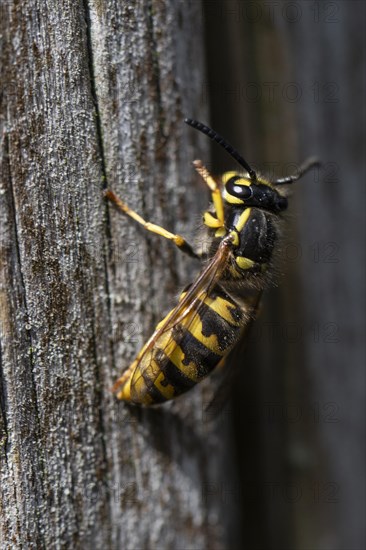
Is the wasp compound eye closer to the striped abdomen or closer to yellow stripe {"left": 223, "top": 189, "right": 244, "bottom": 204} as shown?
yellow stripe {"left": 223, "top": 189, "right": 244, "bottom": 204}

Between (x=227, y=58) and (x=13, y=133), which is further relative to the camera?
(x=227, y=58)

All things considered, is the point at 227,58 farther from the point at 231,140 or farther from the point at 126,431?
the point at 126,431

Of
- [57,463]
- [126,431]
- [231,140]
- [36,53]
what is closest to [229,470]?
[126,431]

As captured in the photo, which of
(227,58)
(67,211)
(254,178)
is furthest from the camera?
(227,58)

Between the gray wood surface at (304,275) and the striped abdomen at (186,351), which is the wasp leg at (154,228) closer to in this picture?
the striped abdomen at (186,351)

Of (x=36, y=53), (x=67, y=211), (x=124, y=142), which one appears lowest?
(x=67, y=211)

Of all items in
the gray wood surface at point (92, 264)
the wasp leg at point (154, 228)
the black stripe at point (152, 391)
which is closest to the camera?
the gray wood surface at point (92, 264)

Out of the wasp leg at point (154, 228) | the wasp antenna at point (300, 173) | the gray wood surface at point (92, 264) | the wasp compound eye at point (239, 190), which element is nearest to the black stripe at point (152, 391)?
the gray wood surface at point (92, 264)

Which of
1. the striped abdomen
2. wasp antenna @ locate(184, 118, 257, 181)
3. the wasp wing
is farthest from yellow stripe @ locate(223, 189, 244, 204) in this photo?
the striped abdomen
